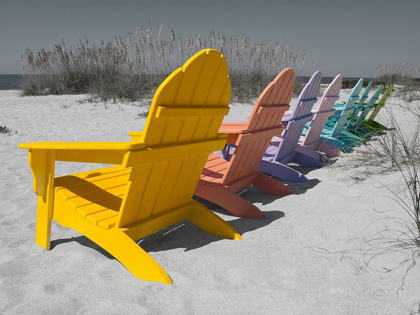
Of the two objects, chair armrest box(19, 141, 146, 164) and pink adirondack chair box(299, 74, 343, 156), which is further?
pink adirondack chair box(299, 74, 343, 156)

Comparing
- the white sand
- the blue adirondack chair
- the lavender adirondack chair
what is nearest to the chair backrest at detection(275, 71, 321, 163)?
the lavender adirondack chair

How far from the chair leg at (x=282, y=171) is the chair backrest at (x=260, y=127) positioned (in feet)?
1.26

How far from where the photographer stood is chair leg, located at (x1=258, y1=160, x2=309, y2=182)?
353 cm

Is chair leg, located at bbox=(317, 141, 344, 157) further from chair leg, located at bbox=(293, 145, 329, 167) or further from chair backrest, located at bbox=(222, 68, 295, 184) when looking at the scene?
chair backrest, located at bbox=(222, 68, 295, 184)

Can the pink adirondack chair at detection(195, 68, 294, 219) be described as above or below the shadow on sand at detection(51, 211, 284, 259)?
above

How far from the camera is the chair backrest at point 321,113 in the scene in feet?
14.4

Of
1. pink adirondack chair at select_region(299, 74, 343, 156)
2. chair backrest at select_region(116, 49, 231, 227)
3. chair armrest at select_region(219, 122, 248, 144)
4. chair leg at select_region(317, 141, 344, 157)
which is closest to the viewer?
chair backrest at select_region(116, 49, 231, 227)

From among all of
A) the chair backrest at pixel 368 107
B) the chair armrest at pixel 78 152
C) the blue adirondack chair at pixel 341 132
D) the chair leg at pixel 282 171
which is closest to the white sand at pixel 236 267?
the chair leg at pixel 282 171

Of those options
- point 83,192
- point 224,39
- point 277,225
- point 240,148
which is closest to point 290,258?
point 277,225

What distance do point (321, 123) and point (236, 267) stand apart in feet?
10.2

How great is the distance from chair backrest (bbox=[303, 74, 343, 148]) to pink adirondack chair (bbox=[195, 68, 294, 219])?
51.8 inches

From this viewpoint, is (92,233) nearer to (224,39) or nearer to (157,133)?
(157,133)

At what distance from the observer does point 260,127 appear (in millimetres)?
2939

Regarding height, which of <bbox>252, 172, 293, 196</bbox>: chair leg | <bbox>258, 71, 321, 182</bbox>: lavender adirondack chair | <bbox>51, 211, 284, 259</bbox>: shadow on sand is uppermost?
<bbox>258, 71, 321, 182</bbox>: lavender adirondack chair
